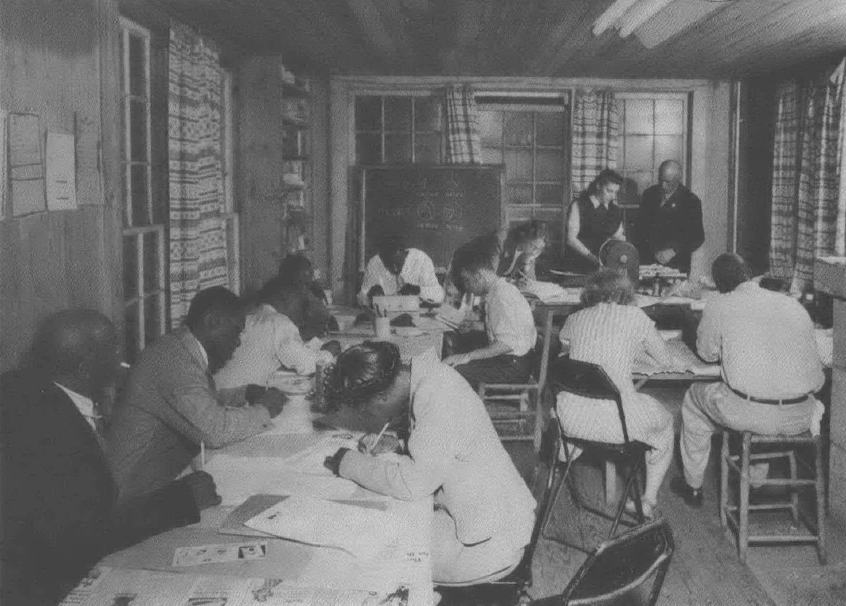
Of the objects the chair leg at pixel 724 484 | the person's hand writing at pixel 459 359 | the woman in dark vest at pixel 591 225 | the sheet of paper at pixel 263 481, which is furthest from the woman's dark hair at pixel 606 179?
the sheet of paper at pixel 263 481

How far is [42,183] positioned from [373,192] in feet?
17.9

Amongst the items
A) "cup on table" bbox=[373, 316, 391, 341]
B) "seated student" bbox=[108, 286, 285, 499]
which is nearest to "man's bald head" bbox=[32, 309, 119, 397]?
"seated student" bbox=[108, 286, 285, 499]

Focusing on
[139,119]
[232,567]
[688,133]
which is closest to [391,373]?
[232,567]

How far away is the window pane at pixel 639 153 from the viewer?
8.77 meters

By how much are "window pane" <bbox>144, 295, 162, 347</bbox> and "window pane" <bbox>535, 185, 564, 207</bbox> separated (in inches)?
185

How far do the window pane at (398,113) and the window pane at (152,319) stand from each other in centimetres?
408

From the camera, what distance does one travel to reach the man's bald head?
8.16 feet

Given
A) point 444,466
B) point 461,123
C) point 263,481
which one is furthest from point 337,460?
point 461,123

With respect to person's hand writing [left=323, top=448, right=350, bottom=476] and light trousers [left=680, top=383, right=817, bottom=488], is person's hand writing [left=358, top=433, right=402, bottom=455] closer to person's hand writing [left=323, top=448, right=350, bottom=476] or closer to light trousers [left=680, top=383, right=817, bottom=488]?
person's hand writing [left=323, top=448, right=350, bottom=476]

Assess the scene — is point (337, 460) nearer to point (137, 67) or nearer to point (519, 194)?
point (137, 67)

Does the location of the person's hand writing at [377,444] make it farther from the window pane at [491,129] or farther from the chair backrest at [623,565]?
the window pane at [491,129]

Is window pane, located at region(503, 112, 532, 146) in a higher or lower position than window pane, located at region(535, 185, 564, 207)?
higher

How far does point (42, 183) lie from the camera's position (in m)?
3.03

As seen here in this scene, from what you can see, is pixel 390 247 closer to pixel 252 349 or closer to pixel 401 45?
pixel 401 45
